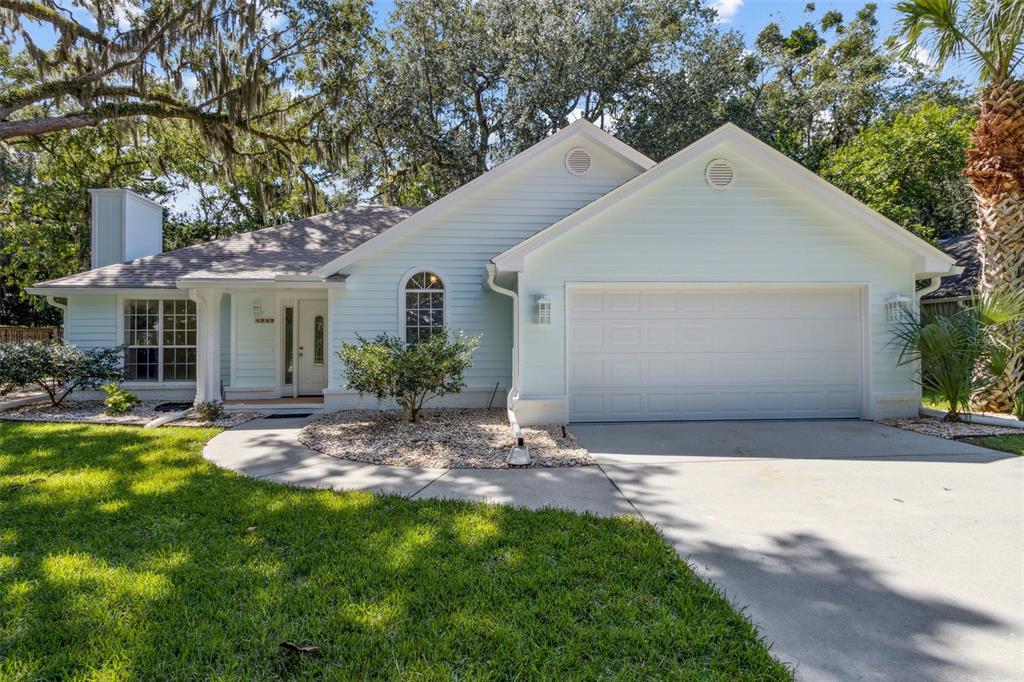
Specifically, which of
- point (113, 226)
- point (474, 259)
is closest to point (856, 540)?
point (474, 259)

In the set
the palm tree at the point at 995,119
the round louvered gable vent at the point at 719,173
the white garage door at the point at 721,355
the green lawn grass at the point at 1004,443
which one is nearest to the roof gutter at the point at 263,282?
the white garage door at the point at 721,355

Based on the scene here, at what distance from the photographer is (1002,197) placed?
8352mm

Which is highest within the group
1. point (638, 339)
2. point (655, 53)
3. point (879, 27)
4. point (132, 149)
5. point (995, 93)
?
point (879, 27)

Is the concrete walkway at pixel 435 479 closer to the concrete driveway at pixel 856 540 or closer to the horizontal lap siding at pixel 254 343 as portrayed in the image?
the concrete driveway at pixel 856 540

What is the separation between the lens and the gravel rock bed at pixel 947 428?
719 centimetres

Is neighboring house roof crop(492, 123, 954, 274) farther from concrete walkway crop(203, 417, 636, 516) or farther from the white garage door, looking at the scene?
concrete walkway crop(203, 417, 636, 516)

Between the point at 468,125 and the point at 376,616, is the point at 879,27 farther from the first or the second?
the point at 376,616

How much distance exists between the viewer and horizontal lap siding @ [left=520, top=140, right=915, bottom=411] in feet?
26.5

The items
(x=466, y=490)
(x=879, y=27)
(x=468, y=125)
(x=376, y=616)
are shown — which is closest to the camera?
(x=376, y=616)

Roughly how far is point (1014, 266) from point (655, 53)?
13.8 metres

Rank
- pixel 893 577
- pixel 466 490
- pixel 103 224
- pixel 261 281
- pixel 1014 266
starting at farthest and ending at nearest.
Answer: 1. pixel 103 224
2. pixel 261 281
3. pixel 1014 266
4. pixel 466 490
5. pixel 893 577

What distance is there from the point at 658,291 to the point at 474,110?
47.1 feet

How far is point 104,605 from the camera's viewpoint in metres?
2.94

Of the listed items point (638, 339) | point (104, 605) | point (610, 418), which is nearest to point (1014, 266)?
point (638, 339)
